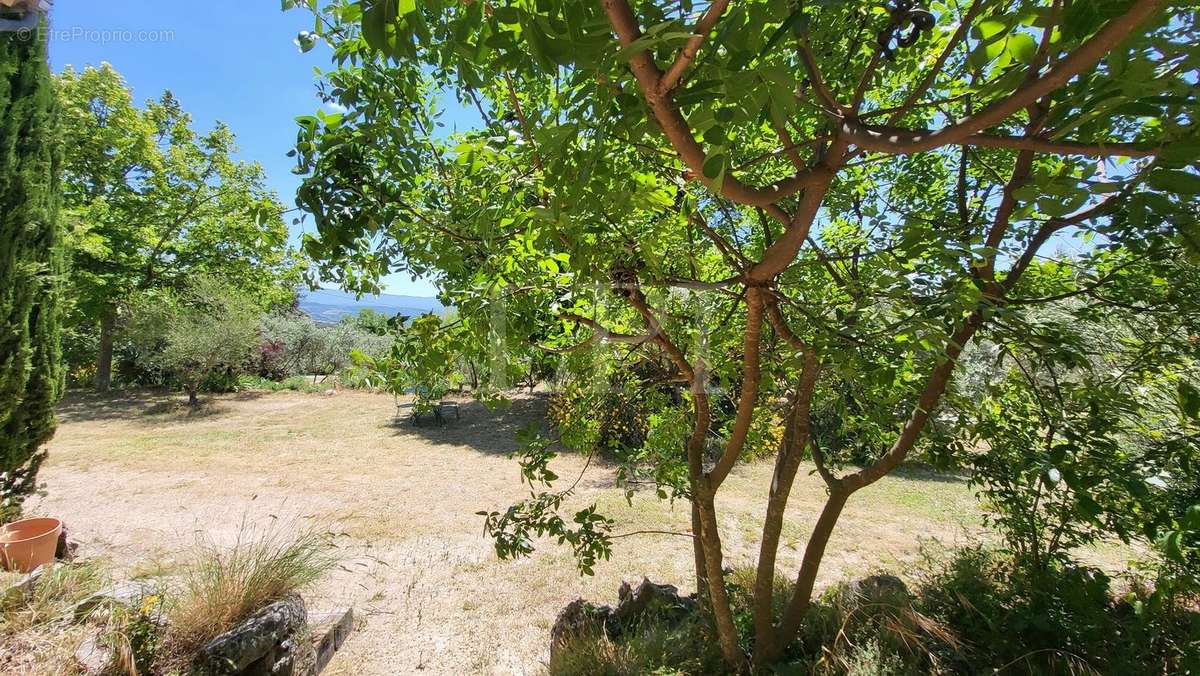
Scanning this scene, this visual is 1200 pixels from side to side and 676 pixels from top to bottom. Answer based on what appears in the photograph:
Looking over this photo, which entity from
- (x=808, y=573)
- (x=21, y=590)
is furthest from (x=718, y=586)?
(x=21, y=590)

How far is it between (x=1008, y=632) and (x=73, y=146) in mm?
19357

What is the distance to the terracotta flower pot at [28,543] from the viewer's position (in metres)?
3.63

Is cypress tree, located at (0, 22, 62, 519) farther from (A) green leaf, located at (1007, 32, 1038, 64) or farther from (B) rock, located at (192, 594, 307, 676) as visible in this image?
(A) green leaf, located at (1007, 32, 1038, 64)

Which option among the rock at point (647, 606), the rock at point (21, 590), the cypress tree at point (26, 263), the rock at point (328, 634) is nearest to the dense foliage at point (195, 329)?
the cypress tree at point (26, 263)

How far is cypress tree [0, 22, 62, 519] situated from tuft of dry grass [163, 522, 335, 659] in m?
2.52

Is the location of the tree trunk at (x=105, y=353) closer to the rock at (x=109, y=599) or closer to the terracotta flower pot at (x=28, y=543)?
the terracotta flower pot at (x=28, y=543)

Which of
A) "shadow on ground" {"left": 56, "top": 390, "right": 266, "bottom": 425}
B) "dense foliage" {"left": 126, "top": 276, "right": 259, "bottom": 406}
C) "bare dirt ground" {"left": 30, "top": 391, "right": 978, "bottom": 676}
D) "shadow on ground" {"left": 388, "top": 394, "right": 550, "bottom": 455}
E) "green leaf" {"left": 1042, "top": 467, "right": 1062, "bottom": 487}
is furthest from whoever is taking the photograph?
"dense foliage" {"left": 126, "top": 276, "right": 259, "bottom": 406}

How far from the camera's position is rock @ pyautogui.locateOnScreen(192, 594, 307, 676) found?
2582 millimetres

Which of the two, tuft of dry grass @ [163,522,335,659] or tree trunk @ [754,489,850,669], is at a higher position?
tree trunk @ [754,489,850,669]

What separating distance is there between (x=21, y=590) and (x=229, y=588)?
1271 mm

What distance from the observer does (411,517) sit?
19.9ft

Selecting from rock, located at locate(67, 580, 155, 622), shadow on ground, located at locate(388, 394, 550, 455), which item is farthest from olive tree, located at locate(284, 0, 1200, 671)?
shadow on ground, located at locate(388, 394, 550, 455)

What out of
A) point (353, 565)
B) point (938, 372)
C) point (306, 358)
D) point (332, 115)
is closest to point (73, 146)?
point (306, 358)

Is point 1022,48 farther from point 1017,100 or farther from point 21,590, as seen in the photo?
point 21,590
